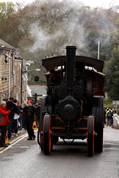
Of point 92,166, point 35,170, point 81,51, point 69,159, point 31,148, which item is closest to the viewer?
point 35,170

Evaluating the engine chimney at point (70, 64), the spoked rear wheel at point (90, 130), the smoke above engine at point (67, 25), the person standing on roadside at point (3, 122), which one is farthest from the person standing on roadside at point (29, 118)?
the smoke above engine at point (67, 25)

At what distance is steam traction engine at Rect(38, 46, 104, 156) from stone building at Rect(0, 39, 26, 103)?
33.4 m

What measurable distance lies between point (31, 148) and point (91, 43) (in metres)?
33.7

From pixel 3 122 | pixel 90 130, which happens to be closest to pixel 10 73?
pixel 3 122

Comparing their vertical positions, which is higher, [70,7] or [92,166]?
[70,7]

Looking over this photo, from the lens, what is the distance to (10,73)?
5866 cm

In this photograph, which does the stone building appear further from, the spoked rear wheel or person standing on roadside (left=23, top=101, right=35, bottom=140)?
the spoked rear wheel

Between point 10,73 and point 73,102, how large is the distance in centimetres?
4064

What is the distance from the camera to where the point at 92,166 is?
16.1 metres

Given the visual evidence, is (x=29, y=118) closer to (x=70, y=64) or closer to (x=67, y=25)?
(x=70, y=64)

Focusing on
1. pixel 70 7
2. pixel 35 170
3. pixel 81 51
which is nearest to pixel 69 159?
pixel 35 170

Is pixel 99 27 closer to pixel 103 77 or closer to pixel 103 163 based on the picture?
pixel 103 77

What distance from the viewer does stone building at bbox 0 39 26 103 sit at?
180 ft

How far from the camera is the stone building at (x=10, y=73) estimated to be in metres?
54.8
